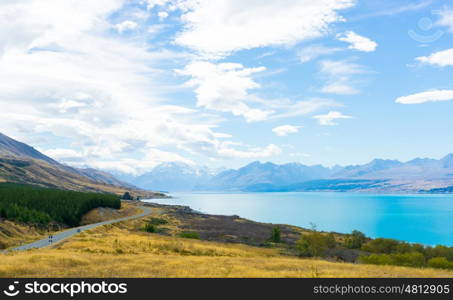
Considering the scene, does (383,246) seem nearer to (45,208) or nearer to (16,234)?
(16,234)

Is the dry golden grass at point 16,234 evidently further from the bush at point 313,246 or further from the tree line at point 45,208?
the bush at point 313,246

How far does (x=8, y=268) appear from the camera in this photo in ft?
85.6

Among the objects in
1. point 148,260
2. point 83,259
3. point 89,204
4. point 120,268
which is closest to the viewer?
point 120,268

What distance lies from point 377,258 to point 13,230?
59926 mm

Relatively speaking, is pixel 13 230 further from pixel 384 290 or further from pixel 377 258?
pixel 384 290

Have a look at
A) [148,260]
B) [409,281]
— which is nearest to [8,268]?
[148,260]

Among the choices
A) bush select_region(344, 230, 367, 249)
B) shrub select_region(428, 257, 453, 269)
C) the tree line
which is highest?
the tree line

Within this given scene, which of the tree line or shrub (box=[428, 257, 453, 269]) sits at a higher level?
the tree line

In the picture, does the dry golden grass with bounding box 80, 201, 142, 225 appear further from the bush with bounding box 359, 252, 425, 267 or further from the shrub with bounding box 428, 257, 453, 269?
the shrub with bounding box 428, 257, 453, 269

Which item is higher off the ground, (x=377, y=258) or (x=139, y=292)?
(x=139, y=292)

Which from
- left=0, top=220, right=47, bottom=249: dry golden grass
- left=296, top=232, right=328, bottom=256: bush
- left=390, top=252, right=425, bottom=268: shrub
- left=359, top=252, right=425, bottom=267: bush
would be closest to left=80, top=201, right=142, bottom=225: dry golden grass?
left=0, top=220, right=47, bottom=249: dry golden grass

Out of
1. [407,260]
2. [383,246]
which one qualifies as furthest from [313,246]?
[383,246]

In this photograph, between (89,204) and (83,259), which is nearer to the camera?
(83,259)

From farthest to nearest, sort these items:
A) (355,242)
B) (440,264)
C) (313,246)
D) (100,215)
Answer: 1. (100,215)
2. (355,242)
3. (313,246)
4. (440,264)
